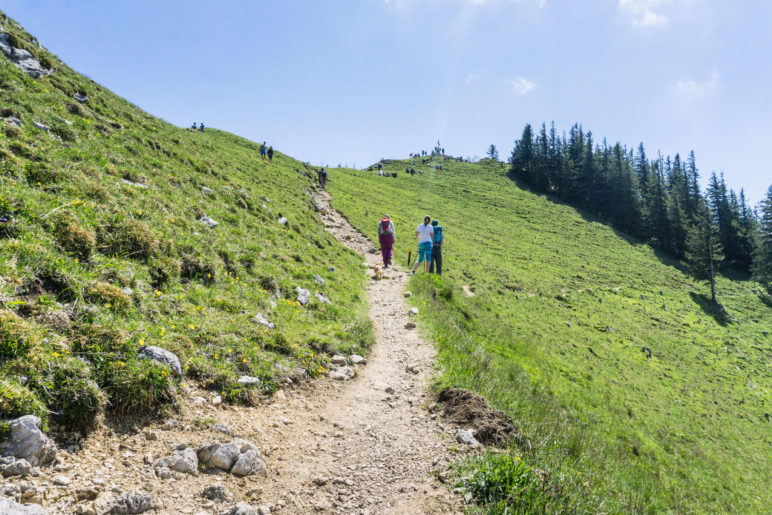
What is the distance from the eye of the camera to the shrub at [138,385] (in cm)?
437

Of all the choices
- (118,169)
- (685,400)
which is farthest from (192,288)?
(685,400)

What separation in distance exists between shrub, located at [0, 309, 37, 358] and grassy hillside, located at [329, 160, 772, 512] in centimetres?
551

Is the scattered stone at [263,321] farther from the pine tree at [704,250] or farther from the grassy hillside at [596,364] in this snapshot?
the pine tree at [704,250]

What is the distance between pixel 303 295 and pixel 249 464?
21.6ft

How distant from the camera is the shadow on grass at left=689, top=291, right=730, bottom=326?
39.8 metres

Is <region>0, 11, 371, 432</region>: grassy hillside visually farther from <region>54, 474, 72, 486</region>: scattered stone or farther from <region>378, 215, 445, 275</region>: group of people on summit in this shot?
<region>378, 215, 445, 275</region>: group of people on summit

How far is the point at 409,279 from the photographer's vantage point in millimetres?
16578

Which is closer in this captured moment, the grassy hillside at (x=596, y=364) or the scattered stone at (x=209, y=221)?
the grassy hillside at (x=596, y=364)

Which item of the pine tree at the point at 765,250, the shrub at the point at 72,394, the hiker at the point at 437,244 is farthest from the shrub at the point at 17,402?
the pine tree at the point at 765,250

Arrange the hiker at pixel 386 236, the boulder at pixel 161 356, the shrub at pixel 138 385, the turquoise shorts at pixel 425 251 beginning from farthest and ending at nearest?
the hiker at pixel 386 236 < the turquoise shorts at pixel 425 251 < the boulder at pixel 161 356 < the shrub at pixel 138 385

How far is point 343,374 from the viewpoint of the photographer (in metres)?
7.59

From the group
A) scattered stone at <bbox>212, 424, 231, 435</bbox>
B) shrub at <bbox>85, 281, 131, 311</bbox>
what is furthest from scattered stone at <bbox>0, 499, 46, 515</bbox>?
shrub at <bbox>85, 281, 131, 311</bbox>

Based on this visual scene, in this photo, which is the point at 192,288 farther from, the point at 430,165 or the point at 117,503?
the point at 430,165

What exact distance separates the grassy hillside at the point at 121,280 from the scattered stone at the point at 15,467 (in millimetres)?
522
